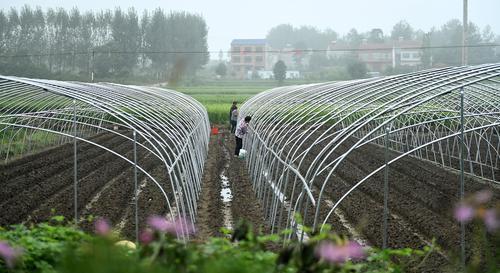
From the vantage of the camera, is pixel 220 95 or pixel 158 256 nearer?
pixel 158 256

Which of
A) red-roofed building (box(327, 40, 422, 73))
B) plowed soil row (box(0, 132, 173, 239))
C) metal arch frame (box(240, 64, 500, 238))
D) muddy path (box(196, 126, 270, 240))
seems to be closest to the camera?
metal arch frame (box(240, 64, 500, 238))

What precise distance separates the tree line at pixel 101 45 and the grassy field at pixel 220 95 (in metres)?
1.59

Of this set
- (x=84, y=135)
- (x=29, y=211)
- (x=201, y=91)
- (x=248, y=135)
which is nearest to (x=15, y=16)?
(x=201, y=91)

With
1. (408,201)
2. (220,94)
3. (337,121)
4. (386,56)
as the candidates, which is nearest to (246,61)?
(386,56)

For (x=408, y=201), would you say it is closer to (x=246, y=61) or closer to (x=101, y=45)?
(x=101, y=45)

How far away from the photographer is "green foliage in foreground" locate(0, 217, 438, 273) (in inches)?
88.3

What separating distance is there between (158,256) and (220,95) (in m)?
42.9

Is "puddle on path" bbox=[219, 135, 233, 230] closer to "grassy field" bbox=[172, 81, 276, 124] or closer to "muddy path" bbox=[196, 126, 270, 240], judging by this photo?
"muddy path" bbox=[196, 126, 270, 240]

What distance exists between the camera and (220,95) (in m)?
45.6

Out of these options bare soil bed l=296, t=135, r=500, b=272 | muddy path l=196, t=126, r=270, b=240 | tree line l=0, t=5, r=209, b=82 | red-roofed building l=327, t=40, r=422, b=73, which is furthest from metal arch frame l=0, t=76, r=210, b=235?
red-roofed building l=327, t=40, r=422, b=73

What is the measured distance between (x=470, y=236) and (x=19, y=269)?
748 centimetres

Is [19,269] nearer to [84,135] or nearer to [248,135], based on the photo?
[248,135]

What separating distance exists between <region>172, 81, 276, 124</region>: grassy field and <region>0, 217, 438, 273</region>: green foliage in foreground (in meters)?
30.2

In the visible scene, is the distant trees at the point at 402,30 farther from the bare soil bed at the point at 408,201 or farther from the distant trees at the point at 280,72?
the bare soil bed at the point at 408,201
